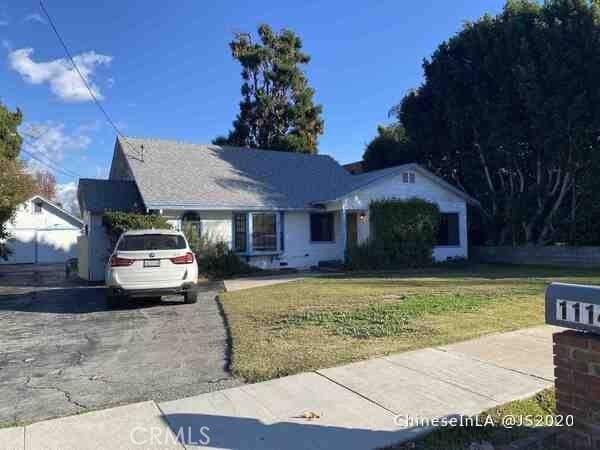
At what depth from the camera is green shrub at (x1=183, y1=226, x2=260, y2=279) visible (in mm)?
16922

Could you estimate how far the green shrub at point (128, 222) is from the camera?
49.5ft

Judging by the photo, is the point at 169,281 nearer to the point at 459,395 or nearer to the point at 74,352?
the point at 74,352

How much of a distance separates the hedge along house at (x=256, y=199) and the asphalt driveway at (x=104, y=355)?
260 inches

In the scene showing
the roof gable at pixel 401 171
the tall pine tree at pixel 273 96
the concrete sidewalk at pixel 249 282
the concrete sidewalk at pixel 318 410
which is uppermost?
the tall pine tree at pixel 273 96

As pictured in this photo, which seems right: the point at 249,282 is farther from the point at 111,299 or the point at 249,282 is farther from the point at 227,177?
the point at 227,177

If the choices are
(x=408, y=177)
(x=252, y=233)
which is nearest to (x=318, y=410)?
(x=252, y=233)

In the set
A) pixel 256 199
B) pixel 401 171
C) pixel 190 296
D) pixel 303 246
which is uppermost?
pixel 401 171

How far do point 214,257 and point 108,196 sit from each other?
483cm

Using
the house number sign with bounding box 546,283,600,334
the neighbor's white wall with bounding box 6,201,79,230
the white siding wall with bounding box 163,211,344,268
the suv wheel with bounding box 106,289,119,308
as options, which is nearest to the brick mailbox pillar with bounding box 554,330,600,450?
the house number sign with bounding box 546,283,600,334

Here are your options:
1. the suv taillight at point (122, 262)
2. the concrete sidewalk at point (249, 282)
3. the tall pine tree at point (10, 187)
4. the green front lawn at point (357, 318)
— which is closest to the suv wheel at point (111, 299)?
the suv taillight at point (122, 262)

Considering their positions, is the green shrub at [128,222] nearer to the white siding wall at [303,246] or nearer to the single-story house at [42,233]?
the white siding wall at [303,246]

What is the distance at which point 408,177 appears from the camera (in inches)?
802

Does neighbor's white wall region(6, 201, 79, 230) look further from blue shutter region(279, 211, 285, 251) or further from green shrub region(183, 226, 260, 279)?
blue shutter region(279, 211, 285, 251)

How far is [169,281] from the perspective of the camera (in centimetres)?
992
